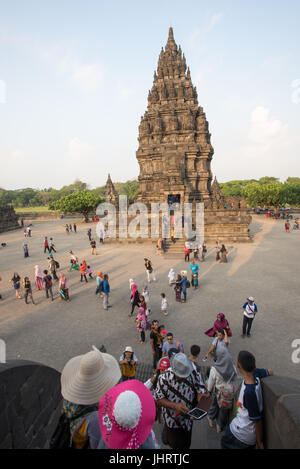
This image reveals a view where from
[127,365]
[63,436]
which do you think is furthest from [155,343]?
[63,436]

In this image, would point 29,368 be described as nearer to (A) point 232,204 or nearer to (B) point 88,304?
(B) point 88,304

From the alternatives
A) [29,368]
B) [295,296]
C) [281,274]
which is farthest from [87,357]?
[281,274]

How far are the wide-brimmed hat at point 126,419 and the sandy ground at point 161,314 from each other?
154 inches

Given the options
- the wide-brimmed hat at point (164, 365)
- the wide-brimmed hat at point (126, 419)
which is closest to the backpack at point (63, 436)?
the wide-brimmed hat at point (126, 419)

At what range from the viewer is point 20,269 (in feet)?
44.5

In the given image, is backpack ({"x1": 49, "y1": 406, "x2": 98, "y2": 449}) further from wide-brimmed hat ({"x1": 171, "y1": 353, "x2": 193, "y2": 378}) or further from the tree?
the tree

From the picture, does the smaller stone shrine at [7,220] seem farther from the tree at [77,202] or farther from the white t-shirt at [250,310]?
the white t-shirt at [250,310]

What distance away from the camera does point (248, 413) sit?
2.59 m

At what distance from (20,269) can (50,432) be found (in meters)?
13.0

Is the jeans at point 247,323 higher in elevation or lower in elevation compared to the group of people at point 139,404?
lower

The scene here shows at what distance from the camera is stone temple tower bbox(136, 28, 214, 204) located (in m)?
25.5

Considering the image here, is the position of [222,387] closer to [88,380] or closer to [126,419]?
[88,380]

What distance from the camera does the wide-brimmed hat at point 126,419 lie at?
1.72 meters
